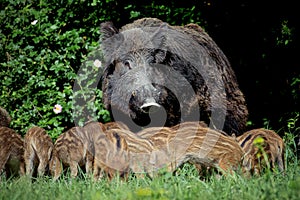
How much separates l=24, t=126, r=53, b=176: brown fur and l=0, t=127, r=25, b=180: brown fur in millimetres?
77

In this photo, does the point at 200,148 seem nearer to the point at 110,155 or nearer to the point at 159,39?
the point at 110,155

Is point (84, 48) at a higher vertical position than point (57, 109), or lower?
higher

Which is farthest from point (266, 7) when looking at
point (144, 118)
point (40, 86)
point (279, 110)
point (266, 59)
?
point (40, 86)

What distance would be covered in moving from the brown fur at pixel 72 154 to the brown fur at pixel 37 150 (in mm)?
114

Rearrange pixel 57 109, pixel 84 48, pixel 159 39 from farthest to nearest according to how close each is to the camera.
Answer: pixel 84 48
pixel 57 109
pixel 159 39

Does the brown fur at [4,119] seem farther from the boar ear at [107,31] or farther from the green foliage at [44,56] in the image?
the boar ear at [107,31]

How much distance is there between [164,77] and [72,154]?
Answer: 151cm

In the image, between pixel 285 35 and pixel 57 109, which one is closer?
pixel 57 109

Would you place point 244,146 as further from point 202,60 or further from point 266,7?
point 266,7

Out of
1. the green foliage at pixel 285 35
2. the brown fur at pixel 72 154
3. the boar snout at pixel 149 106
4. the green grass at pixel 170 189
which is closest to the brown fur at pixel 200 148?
the green grass at pixel 170 189

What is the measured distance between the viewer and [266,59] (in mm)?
8336

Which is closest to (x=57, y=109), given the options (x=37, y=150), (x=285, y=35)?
(x=37, y=150)

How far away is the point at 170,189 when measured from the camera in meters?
4.26

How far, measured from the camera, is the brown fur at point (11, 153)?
5.87m
